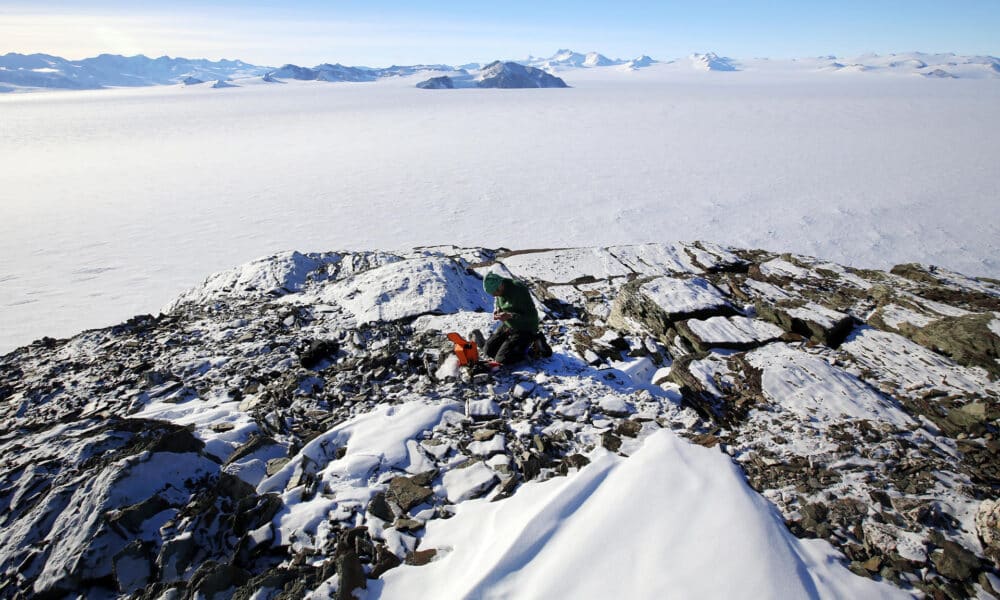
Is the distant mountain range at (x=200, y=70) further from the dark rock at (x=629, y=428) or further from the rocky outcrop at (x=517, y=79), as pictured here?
the dark rock at (x=629, y=428)

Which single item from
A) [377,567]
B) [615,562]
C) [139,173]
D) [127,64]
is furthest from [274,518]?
[127,64]

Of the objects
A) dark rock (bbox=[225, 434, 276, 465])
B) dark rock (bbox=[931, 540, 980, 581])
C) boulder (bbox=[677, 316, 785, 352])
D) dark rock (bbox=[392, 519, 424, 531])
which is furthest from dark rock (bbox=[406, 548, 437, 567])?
boulder (bbox=[677, 316, 785, 352])

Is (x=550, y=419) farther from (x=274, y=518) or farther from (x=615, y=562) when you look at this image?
(x=274, y=518)

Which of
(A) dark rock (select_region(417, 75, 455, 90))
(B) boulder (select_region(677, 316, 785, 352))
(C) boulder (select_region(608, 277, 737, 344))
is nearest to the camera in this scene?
(B) boulder (select_region(677, 316, 785, 352))

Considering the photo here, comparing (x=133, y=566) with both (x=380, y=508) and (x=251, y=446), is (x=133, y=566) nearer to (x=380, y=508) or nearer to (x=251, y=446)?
(x=251, y=446)

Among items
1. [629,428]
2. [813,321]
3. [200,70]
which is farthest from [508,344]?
[200,70]

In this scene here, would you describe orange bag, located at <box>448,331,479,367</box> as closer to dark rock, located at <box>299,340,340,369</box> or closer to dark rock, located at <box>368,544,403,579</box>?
dark rock, located at <box>299,340,340,369</box>

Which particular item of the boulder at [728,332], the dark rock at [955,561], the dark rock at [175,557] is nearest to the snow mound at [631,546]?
the dark rock at [955,561]
